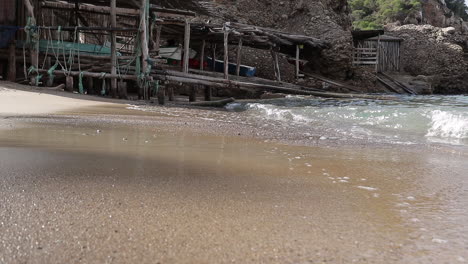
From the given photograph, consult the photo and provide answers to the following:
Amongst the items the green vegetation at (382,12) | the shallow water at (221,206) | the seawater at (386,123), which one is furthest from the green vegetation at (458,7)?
the shallow water at (221,206)

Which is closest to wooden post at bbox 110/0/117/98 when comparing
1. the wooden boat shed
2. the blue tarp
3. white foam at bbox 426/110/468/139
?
the wooden boat shed

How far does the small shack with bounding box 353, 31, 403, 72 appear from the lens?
2580 centimetres

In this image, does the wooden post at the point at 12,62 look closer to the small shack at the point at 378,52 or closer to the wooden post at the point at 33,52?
the wooden post at the point at 33,52

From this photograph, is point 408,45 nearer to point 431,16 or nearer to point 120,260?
point 431,16

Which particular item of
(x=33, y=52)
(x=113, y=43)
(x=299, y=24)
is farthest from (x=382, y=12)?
(x=33, y=52)

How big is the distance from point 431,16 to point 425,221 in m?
51.6

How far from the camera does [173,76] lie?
12016 millimetres

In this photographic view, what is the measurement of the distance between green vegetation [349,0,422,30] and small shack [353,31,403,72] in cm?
1430

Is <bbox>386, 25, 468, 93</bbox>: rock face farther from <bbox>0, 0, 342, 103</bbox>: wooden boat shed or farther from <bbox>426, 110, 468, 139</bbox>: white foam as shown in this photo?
<bbox>426, 110, 468, 139</bbox>: white foam

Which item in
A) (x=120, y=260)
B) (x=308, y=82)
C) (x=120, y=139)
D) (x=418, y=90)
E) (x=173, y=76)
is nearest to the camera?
(x=120, y=260)


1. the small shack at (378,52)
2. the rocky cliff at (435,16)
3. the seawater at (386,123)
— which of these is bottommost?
the seawater at (386,123)

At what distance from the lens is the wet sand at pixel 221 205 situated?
1544mm

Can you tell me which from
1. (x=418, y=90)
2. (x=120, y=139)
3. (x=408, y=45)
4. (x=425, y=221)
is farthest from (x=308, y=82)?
(x=425, y=221)

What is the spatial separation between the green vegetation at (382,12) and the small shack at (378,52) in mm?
14298
